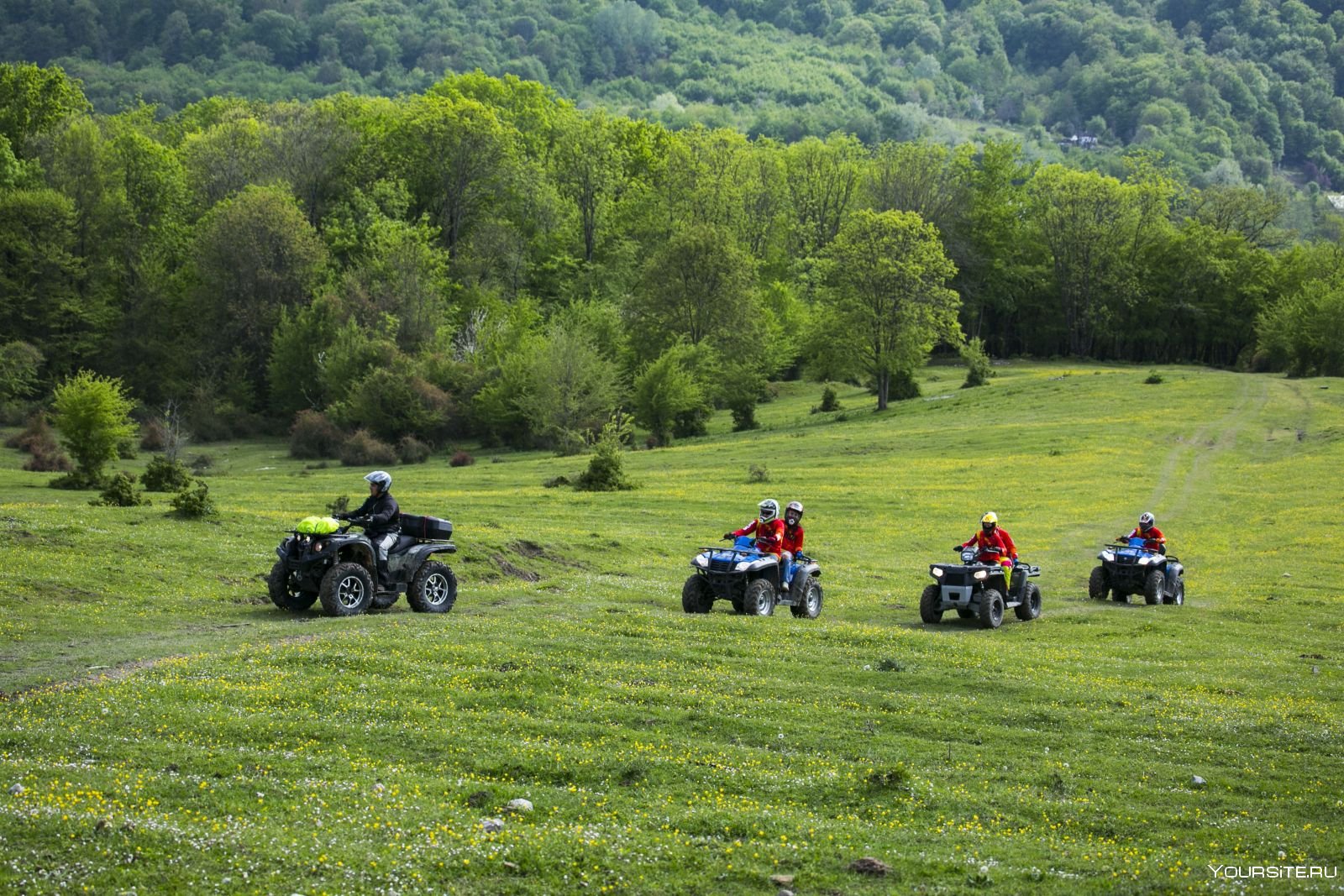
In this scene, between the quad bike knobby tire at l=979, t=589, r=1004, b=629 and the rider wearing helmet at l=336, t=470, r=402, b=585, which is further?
the quad bike knobby tire at l=979, t=589, r=1004, b=629

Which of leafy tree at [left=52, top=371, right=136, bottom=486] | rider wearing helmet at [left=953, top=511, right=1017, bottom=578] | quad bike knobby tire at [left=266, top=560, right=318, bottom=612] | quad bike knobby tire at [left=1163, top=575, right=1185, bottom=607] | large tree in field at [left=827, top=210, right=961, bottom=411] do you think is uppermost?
large tree in field at [left=827, top=210, right=961, bottom=411]

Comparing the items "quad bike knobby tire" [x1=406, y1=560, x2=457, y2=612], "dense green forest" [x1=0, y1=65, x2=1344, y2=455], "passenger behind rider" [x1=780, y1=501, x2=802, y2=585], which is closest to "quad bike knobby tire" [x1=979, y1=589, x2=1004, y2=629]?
"passenger behind rider" [x1=780, y1=501, x2=802, y2=585]

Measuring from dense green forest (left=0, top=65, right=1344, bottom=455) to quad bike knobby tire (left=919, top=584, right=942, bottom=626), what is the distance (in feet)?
163

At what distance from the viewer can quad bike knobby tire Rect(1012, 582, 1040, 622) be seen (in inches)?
1158

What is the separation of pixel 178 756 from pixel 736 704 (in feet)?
24.3

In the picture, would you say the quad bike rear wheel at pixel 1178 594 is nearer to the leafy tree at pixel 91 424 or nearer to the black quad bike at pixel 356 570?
the black quad bike at pixel 356 570

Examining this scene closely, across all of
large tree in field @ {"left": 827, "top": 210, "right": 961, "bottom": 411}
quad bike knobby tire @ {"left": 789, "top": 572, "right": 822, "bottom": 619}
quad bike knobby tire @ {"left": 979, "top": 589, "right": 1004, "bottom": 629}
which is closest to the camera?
quad bike knobby tire @ {"left": 789, "top": 572, "right": 822, "bottom": 619}

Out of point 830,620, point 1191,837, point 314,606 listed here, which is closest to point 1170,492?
point 830,620

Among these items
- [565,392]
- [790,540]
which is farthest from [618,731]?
[565,392]

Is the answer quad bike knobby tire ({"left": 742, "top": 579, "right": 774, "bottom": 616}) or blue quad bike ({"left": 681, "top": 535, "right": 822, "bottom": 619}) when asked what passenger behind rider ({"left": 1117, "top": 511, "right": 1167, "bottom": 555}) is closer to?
blue quad bike ({"left": 681, "top": 535, "right": 822, "bottom": 619})

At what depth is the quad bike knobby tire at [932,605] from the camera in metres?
27.9

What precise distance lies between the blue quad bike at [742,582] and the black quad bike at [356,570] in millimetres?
4941

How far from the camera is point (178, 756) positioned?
46.0 feet

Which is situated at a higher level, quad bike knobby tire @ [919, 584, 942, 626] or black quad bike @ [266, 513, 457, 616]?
black quad bike @ [266, 513, 457, 616]
